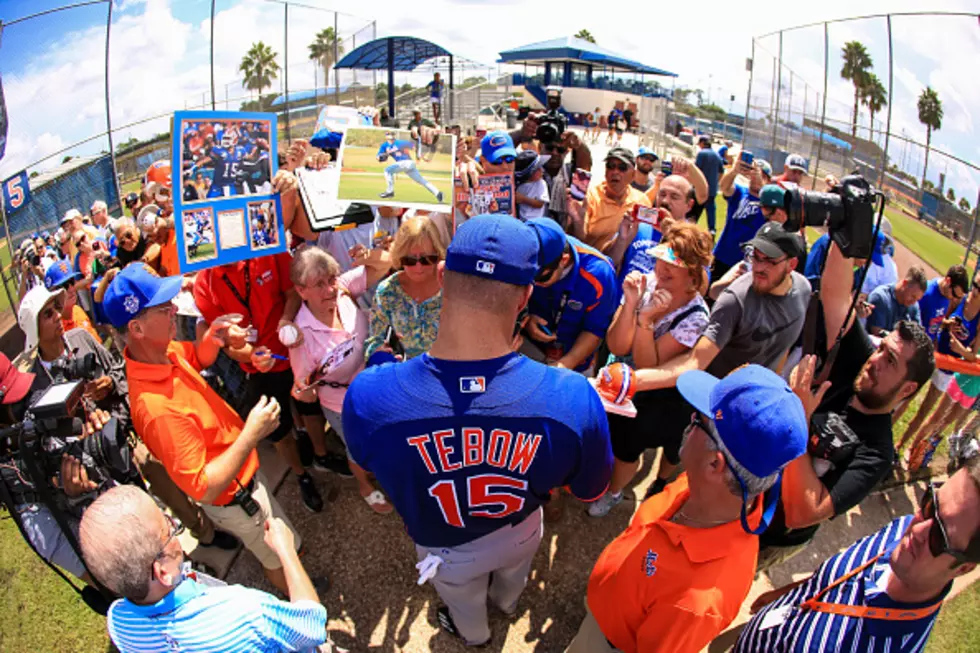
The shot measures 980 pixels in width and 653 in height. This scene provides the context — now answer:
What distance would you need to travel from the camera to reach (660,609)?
1605mm

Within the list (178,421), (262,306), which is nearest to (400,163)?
(262,306)

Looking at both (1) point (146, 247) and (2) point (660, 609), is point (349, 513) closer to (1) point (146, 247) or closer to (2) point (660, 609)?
(2) point (660, 609)

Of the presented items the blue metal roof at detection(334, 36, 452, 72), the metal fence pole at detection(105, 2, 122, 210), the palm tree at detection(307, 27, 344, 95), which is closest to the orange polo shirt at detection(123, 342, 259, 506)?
the metal fence pole at detection(105, 2, 122, 210)

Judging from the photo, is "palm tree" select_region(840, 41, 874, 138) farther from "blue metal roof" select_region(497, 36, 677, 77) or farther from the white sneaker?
"blue metal roof" select_region(497, 36, 677, 77)

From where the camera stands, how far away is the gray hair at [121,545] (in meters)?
1.39

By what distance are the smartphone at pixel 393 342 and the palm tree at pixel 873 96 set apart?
9.42 m

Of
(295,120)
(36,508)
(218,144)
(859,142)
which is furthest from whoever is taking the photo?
(295,120)

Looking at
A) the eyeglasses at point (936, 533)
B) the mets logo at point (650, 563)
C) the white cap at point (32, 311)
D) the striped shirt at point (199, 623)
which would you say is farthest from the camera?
the white cap at point (32, 311)

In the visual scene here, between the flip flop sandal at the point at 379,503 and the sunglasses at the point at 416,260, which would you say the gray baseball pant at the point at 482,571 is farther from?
the sunglasses at the point at 416,260

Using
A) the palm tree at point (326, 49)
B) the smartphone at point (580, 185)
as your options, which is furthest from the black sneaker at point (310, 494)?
the palm tree at point (326, 49)

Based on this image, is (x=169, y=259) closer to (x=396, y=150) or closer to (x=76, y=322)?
(x=76, y=322)

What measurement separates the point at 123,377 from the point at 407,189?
2060 mm

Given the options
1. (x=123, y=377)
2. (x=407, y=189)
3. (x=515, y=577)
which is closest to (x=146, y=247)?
(x=123, y=377)

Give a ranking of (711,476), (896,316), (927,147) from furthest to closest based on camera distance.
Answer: (927,147) < (896,316) < (711,476)
